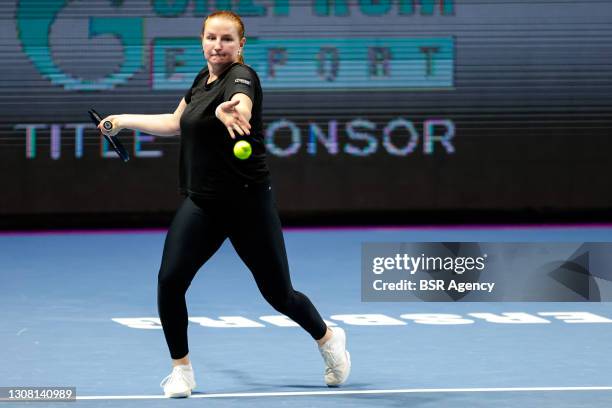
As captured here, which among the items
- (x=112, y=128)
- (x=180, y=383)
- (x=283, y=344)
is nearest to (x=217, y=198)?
(x=112, y=128)

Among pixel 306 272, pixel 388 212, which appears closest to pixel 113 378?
pixel 306 272

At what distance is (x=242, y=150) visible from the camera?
576 centimetres

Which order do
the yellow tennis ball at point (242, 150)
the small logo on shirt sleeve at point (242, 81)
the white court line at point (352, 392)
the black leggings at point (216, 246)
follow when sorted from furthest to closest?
the white court line at point (352, 392)
the black leggings at point (216, 246)
the small logo on shirt sleeve at point (242, 81)
the yellow tennis ball at point (242, 150)

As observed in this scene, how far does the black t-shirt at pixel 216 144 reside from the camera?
611 centimetres

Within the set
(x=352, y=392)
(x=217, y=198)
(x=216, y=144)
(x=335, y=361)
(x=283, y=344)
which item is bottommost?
(x=283, y=344)

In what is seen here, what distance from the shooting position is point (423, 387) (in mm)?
6656

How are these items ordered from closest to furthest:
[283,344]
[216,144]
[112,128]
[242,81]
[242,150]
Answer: [242,150] < [242,81] < [216,144] < [112,128] < [283,344]

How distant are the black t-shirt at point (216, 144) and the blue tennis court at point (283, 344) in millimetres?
1004

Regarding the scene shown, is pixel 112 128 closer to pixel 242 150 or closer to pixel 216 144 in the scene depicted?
pixel 216 144

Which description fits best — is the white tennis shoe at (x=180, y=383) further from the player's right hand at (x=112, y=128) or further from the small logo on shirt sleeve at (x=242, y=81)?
the small logo on shirt sleeve at (x=242, y=81)

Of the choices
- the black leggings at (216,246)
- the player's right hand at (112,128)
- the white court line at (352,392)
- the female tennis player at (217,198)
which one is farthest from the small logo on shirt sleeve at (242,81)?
the white court line at (352,392)

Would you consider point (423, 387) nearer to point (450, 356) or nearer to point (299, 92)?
point (450, 356)

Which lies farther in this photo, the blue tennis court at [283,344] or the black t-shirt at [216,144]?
the blue tennis court at [283,344]

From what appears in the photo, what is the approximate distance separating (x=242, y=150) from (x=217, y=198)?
49 centimetres
